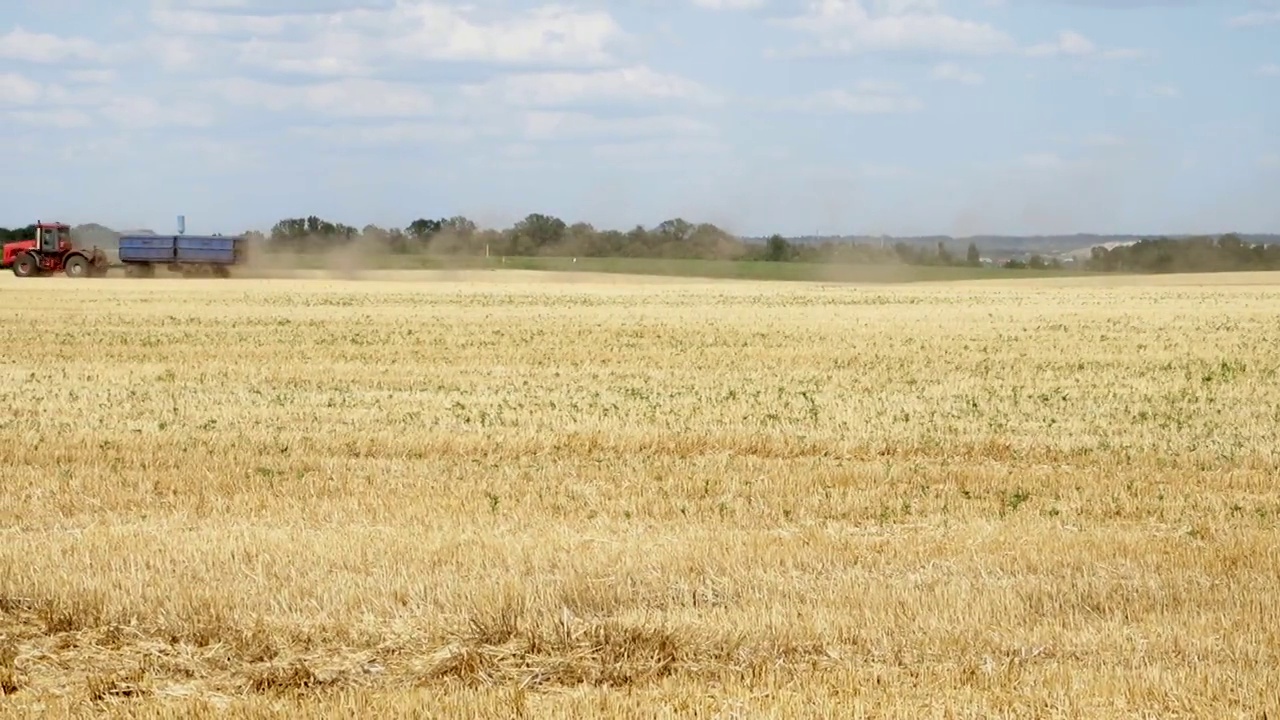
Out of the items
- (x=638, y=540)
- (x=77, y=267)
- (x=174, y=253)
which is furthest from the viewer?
(x=174, y=253)

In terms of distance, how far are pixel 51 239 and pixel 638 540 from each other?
58184mm

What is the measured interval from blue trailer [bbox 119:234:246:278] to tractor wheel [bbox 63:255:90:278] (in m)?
2.02

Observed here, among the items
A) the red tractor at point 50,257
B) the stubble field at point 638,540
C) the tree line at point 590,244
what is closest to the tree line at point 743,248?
the tree line at point 590,244

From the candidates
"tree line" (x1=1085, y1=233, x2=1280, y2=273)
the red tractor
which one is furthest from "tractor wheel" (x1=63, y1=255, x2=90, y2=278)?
"tree line" (x1=1085, y1=233, x2=1280, y2=273)

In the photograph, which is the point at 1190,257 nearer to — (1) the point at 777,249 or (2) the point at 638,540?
(1) the point at 777,249

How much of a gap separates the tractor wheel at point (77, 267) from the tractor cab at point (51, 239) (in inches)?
20.8

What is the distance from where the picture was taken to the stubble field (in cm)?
669

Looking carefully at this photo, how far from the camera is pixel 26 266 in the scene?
61.8 meters

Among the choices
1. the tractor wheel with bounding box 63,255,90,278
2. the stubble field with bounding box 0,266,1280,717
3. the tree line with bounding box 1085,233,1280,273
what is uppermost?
the tree line with bounding box 1085,233,1280,273

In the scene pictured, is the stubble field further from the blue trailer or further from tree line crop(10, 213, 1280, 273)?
tree line crop(10, 213, 1280, 273)

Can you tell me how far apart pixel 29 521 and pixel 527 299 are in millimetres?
38874

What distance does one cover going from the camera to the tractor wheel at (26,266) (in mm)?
61719

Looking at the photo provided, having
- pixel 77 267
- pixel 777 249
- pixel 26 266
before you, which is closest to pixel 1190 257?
pixel 777 249

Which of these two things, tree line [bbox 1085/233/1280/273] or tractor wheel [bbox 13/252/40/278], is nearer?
tractor wheel [bbox 13/252/40/278]
